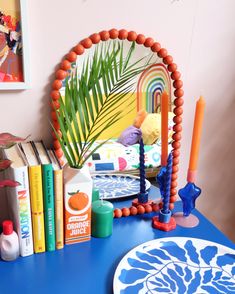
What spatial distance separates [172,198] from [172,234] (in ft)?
0.58

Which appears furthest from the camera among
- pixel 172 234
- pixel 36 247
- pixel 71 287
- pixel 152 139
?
pixel 152 139

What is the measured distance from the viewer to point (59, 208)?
0.86m

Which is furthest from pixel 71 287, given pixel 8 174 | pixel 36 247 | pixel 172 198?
pixel 172 198

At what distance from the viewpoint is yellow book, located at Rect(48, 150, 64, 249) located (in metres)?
0.84

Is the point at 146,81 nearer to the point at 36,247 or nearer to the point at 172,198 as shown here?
the point at 172,198

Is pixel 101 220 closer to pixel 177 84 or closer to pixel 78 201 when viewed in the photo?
pixel 78 201

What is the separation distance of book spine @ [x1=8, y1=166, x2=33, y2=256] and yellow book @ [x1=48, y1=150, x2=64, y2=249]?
72 millimetres

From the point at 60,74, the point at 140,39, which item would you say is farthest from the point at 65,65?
the point at 140,39

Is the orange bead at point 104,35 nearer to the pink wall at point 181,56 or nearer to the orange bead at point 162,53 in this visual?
the pink wall at point 181,56

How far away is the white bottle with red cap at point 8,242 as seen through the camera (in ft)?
2.70

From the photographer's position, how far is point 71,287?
2.50ft

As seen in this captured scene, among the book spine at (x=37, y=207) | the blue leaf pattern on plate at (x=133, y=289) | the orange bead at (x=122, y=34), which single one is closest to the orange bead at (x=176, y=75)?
the orange bead at (x=122, y=34)

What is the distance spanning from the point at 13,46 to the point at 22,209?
0.44 meters

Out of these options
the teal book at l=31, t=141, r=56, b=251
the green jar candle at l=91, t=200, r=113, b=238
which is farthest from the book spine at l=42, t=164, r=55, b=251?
the green jar candle at l=91, t=200, r=113, b=238
